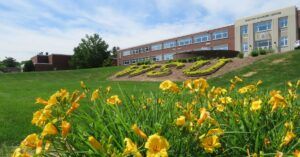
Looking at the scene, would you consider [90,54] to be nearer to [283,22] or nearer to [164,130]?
[283,22]

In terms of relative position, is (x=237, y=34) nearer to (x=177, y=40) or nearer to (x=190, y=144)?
(x=177, y=40)

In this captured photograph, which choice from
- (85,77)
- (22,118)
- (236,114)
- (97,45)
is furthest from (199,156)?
(97,45)

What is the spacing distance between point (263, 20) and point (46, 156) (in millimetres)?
56816

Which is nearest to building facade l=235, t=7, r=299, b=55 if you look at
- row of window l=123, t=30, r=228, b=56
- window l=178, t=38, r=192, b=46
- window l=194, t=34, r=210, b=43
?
row of window l=123, t=30, r=228, b=56

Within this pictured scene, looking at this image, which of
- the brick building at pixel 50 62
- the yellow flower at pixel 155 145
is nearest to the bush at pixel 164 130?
the yellow flower at pixel 155 145

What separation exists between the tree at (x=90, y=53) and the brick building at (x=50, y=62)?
10.8 meters

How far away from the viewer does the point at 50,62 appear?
3438 inches

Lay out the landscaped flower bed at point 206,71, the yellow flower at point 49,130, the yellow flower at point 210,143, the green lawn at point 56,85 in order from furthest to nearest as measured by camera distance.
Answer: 1. the landscaped flower bed at point 206,71
2. the green lawn at point 56,85
3. the yellow flower at point 210,143
4. the yellow flower at point 49,130

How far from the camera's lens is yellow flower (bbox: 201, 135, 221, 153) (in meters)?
2.17

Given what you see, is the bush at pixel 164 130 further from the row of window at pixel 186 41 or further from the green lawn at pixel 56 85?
the row of window at pixel 186 41

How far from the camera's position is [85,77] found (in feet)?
105

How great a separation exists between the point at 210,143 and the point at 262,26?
56.5 meters

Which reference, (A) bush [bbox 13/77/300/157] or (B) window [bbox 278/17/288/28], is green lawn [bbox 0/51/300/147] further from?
(B) window [bbox 278/17/288/28]

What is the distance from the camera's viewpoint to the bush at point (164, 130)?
6.73 ft
